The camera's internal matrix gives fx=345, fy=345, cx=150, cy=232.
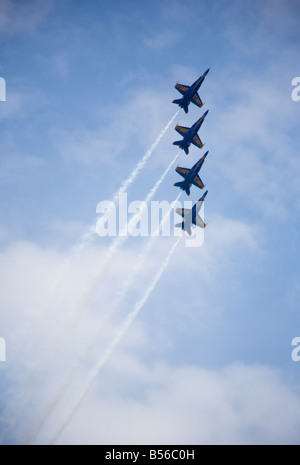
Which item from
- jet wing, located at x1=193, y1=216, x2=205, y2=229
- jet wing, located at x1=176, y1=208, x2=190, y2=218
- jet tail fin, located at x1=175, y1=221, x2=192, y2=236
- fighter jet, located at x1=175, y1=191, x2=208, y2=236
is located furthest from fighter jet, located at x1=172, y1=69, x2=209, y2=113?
jet tail fin, located at x1=175, y1=221, x2=192, y2=236

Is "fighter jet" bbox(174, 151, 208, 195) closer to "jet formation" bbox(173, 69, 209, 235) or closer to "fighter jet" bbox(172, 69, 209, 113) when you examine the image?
"jet formation" bbox(173, 69, 209, 235)

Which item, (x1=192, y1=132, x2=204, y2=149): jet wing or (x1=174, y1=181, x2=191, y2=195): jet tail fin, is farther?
(x1=192, y1=132, x2=204, y2=149): jet wing

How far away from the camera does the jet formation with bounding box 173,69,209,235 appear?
6612 centimetres

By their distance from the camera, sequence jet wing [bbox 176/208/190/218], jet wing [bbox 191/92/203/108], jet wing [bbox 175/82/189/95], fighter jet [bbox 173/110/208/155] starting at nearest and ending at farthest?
1. jet wing [bbox 175/82/189/95]
2. fighter jet [bbox 173/110/208/155]
3. jet wing [bbox 191/92/203/108]
4. jet wing [bbox 176/208/190/218]

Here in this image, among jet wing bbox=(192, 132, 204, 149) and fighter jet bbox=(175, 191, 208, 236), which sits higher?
jet wing bbox=(192, 132, 204, 149)

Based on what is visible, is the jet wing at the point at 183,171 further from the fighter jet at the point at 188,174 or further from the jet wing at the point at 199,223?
the jet wing at the point at 199,223

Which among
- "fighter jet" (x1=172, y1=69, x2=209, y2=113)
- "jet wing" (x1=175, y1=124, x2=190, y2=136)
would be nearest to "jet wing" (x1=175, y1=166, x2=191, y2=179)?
"jet wing" (x1=175, y1=124, x2=190, y2=136)

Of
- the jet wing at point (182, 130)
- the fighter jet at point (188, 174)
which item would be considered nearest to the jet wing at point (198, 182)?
the fighter jet at point (188, 174)

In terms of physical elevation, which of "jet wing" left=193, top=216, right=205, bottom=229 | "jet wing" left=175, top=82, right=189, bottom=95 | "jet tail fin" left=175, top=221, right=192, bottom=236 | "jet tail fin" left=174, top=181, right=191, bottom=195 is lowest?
"jet tail fin" left=175, top=221, right=192, bottom=236

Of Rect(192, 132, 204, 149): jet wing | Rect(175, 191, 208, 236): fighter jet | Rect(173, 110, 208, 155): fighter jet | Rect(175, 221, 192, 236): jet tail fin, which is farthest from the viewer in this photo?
Rect(175, 191, 208, 236): fighter jet
